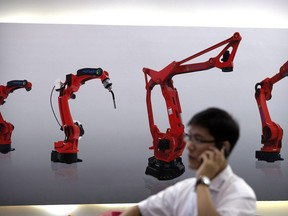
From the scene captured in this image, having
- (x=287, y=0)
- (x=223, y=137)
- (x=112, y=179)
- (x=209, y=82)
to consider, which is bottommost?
(x=112, y=179)

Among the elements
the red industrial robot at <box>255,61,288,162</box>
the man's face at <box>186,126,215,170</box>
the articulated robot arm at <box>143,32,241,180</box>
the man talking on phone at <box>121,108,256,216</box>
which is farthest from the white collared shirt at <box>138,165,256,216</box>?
the red industrial robot at <box>255,61,288,162</box>

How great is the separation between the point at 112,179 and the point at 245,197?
3.06 m

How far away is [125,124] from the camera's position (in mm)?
4613

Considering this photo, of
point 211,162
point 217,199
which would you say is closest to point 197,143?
point 211,162

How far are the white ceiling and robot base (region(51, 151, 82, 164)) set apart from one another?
1409mm

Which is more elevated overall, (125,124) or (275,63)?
(275,63)

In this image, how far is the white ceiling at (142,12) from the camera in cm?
461

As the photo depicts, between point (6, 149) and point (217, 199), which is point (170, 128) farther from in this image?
point (217, 199)

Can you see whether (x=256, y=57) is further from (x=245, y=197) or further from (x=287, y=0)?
(x=245, y=197)

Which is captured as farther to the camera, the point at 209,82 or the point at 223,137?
the point at 209,82

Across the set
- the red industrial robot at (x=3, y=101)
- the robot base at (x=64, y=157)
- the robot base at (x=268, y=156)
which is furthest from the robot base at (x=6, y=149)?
the robot base at (x=268, y=156)

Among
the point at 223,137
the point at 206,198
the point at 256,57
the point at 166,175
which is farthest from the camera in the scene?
the point at 256,57

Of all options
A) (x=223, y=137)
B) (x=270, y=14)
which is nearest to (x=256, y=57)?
(x=270, y=14)

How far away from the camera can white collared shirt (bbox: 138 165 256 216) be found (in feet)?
5.14
